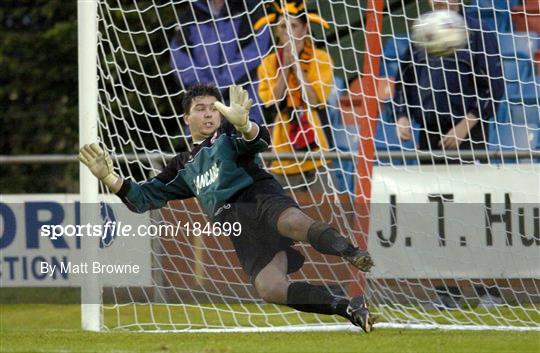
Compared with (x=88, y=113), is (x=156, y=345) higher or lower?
lower

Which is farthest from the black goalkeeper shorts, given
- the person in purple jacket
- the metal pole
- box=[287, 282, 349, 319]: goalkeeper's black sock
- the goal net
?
the person in purple jacket

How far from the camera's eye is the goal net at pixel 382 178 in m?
9.28

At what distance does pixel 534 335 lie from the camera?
798cm

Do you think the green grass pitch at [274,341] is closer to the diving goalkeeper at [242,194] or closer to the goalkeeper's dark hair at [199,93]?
the diving goalkeeper at [242,194]

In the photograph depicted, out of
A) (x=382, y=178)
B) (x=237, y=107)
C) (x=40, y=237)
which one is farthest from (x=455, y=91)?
(x=40, y=237)

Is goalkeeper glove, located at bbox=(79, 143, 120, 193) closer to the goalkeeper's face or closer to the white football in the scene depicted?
the goalkeeper's face

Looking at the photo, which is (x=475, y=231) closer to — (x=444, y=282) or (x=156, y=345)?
(x=444, y=282)

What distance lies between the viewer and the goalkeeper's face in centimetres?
821

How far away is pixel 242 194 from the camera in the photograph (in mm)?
8023

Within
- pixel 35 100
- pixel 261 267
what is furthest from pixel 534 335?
pixel 35 100

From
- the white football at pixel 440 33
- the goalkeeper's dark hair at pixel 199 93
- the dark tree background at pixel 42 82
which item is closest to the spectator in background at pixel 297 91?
the goalkeeper's dark hair at pixel 199 93

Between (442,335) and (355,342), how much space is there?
0.70 m

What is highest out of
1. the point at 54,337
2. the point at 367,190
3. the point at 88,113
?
the point at 88,113

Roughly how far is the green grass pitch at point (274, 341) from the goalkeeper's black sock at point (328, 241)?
0.55 metres
